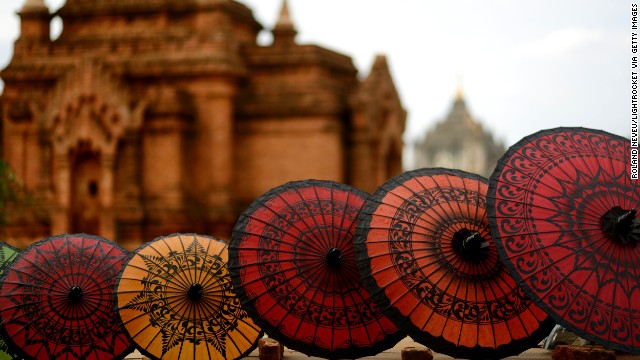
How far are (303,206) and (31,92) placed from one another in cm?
1673

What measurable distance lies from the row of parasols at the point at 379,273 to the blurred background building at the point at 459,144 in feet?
208

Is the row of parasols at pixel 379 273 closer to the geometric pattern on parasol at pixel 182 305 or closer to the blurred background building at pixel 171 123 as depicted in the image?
the geometric pattern on parasol at pixel 182 305

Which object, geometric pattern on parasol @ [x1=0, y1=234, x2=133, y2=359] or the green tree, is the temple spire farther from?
geometric pattern on parasol @ [x1=0, y1=234, x2=133, y2=359]

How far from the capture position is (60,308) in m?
10.1

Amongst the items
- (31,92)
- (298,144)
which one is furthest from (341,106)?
(31,92)

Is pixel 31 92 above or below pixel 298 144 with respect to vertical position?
above

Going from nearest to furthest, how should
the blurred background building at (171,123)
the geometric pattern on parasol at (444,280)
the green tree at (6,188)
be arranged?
the geometric pattern on parasol at (444,280), the green tree at (6,188), the blurred background building at (171,123)

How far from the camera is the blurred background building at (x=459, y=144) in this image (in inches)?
2921

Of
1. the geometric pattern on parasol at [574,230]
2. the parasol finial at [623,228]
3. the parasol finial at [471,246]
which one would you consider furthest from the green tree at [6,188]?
the parasol finial at [623,228]

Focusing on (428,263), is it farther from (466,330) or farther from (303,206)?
(303,206)

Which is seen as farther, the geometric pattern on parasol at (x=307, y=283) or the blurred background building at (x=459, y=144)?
the blurred background building at (x=459, y=144)

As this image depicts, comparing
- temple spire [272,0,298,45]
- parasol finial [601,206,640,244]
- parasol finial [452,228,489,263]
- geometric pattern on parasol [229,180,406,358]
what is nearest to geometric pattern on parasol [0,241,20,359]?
geometric pattern on parasol [229,180,406,358]

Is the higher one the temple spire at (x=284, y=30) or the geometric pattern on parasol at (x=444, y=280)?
the temple spire at (x=284, y=30)

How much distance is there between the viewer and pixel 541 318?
30.9 feet
